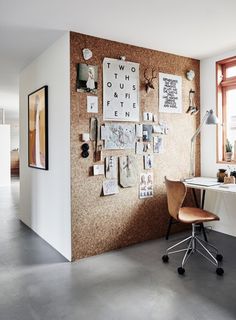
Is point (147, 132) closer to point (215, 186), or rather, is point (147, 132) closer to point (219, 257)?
point (215, 186)

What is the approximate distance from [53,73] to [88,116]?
732 mm

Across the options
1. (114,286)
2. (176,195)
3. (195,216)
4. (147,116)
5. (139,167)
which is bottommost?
(114,286)

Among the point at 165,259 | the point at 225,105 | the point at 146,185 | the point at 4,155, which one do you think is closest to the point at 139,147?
the point at 146,185

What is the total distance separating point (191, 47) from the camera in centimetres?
361

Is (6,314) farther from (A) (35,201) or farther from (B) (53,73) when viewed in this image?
(B) (53,73)

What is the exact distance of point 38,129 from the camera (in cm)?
383

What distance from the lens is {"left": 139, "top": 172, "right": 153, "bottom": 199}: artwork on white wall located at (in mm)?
3643

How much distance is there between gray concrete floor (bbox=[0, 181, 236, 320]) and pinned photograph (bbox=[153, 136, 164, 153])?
1211mm

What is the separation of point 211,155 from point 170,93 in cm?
109

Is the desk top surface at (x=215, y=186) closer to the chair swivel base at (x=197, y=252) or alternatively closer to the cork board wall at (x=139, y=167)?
the chair swivel base at (x=197, y=252)

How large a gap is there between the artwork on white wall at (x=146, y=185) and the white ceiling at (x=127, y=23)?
Answer: 1.63m

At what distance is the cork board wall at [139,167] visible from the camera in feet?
10.2

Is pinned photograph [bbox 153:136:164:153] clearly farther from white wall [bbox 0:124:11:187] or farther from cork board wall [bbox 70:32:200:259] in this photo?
white wall [bbox 0:124:11:187]

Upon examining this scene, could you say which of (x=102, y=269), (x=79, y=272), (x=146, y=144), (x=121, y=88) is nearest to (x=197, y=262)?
(x=102, y=269)
